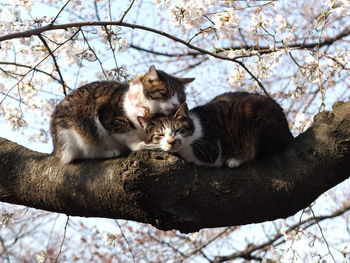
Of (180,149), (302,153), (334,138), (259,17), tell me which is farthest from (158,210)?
(259,17)

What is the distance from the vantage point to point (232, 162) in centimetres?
259

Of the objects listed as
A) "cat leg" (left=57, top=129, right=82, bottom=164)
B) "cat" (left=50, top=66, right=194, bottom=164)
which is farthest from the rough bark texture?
"cat" (left=50, top=66, right=194, bottom=164)

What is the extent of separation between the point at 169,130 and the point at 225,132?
46 cm

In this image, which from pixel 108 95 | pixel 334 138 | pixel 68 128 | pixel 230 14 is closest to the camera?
pixel 334 138

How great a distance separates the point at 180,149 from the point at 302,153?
2.77ft

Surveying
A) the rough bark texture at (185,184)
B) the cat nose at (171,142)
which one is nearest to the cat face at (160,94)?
the cat nose at (171,142)

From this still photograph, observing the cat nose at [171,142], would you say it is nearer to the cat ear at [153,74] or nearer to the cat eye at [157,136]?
the cat eye at [157,136]

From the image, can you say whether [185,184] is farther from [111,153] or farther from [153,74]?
[153,74]

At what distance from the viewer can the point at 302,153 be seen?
2.43 metres

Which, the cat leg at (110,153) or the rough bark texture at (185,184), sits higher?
the cat leg at (110,153)

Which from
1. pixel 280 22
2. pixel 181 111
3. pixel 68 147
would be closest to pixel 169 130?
pixel 181 111

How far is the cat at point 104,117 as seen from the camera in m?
2.66

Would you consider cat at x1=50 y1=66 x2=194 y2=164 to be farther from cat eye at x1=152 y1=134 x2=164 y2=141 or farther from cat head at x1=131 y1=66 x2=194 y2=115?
cat eye at x1=152 y1=134 x2=164 y2=141

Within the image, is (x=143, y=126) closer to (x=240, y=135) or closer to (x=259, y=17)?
(x=240, y=135)
